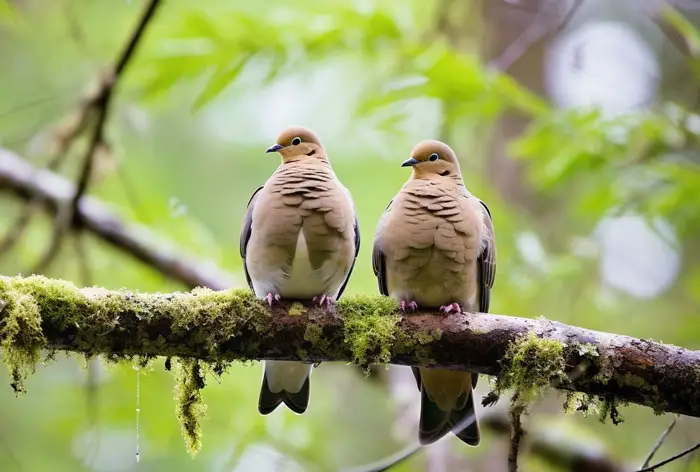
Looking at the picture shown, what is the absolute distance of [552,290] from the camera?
6.03 meters

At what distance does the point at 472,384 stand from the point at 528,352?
32.2 inches

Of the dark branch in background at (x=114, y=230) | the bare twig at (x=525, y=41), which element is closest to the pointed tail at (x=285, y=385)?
the dark branch in background at (x=114, y=230)

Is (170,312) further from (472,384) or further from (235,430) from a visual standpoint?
(235,430)

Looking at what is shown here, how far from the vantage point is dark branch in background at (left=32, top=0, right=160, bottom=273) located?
4.14 meters

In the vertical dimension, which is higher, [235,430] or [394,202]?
[394,202]

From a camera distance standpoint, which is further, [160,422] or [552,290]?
[552,290]

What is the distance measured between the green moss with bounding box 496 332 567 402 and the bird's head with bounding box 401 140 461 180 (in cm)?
128

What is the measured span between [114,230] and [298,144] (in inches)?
98.8

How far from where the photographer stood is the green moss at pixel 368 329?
10.3 feet

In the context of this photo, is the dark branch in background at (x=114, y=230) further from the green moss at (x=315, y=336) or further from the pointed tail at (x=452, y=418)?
the green moss at (x=315, y=336)

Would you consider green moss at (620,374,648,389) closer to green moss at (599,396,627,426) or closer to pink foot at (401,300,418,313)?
green moss at (599,396,627,426)

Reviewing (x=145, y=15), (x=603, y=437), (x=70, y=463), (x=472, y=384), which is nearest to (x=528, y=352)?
(x=472, y=384)

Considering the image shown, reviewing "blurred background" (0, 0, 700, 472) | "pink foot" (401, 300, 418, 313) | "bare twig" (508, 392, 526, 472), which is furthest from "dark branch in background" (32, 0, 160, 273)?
"bare twig" (508, 392, 526, 472)

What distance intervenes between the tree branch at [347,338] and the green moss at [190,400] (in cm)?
17
